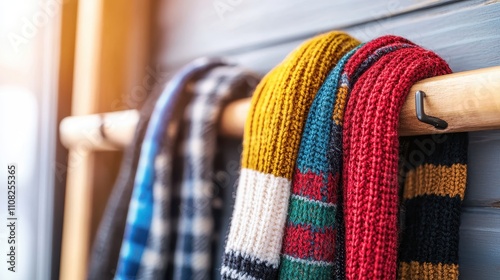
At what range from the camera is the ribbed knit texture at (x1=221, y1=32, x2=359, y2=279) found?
35 cm

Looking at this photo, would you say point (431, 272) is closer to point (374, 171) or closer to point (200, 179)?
point (374, 171)

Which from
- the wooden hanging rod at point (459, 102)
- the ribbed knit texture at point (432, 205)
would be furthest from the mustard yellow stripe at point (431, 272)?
the wooden hanging rod at point (459, 102)

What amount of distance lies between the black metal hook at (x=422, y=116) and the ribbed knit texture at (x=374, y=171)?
0.04 feet

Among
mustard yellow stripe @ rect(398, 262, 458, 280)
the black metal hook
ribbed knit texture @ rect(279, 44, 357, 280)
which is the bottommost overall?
mustard yellow stripe @ rect(398, 262, 458, 280)

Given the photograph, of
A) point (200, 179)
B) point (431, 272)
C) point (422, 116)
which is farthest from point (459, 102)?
point (200, 179)

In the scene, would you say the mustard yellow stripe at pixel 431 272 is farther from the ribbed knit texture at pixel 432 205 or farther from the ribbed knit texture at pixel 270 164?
→ the ribbed knit texture at pixel 270 164

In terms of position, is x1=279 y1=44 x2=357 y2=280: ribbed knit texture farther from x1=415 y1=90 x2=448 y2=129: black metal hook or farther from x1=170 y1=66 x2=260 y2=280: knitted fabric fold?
x1=170 y1=66 x2=260 y2=280: knitted fabric fold

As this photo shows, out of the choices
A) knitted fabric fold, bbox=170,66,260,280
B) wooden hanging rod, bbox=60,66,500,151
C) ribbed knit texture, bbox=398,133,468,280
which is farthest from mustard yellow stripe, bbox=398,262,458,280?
knitted fabric fold, bbox=170,66,260,280

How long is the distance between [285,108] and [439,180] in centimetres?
14

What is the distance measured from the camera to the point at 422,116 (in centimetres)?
32

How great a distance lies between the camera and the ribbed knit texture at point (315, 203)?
338 millimetres

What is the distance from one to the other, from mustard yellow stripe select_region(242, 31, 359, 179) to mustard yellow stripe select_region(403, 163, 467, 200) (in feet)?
0.35

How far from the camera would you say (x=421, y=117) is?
1.04ft

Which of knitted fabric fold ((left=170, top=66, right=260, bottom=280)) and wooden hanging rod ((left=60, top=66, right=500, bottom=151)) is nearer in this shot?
wooden hanging rod ((left=60, top=66, right=500, bottom=151))
